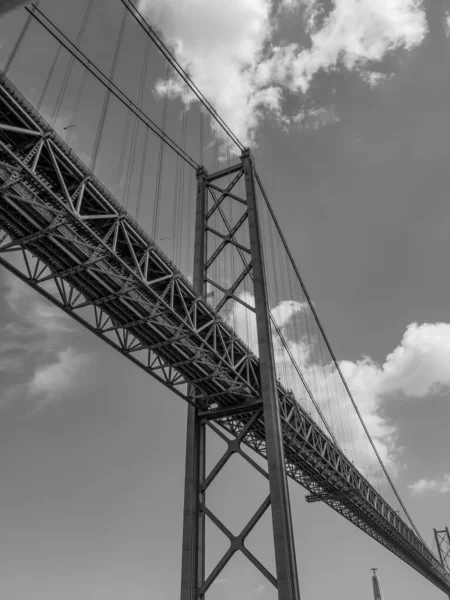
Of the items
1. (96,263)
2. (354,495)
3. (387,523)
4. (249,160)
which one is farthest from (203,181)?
(387,523)

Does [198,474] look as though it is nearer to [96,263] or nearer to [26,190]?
[96,263]

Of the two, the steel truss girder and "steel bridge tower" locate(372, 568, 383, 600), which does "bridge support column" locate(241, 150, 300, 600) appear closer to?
the steel truss girder

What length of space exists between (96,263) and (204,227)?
1488 cm

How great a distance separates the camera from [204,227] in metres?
32.3

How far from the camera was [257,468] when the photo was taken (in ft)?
78.2

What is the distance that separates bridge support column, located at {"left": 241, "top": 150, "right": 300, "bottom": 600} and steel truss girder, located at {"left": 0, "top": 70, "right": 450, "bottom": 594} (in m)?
1.00

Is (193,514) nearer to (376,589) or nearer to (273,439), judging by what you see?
(273,439)

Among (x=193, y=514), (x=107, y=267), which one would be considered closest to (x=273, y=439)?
(x=193, y=514)

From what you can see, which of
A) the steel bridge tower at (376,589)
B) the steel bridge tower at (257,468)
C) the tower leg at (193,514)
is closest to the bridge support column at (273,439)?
the steel bridge tower at (257,468)

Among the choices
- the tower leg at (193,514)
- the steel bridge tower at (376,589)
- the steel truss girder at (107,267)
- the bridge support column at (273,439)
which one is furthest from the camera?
the steel bridge tower at (376,589)

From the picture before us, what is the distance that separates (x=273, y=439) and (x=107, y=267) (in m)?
11.3

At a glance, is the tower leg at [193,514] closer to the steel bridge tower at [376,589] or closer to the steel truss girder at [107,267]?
the steel truss girder at [107,267]

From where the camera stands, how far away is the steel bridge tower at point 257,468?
21.8 metres

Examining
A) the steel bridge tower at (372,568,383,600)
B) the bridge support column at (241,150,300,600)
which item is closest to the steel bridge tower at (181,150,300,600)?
the bridge support column at (241,150,300,600)
